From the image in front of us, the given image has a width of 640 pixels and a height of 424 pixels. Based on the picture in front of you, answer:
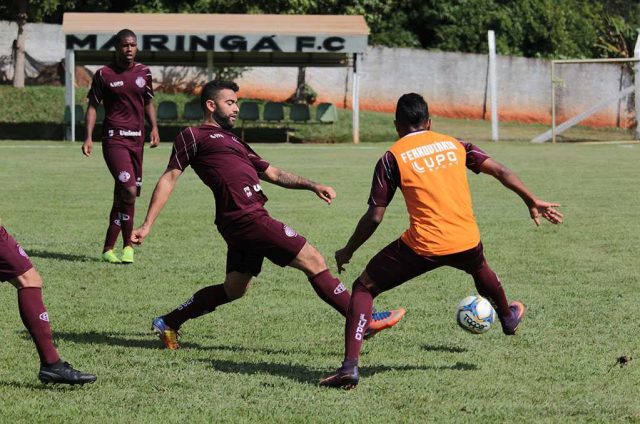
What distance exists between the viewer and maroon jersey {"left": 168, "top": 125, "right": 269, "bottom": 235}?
7254 millimetres

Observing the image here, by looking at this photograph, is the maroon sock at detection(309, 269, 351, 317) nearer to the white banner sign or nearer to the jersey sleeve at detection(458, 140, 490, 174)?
the jersey sleeve at detection(458, 140, 490, 174)

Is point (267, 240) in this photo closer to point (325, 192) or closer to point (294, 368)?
point (325, 192)

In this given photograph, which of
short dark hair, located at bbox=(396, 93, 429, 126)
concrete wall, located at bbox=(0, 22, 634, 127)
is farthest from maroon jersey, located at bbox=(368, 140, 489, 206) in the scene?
concrete wall, located at bbox=(0, 22, 634, 127)

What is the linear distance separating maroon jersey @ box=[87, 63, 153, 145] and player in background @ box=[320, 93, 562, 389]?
5406mm

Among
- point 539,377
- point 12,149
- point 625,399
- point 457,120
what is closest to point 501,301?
point 539,377

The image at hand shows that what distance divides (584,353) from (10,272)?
3.72 m

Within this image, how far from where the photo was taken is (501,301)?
728cm

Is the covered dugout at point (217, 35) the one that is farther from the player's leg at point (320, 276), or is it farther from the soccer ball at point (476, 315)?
the player's leg at point (320, 276)

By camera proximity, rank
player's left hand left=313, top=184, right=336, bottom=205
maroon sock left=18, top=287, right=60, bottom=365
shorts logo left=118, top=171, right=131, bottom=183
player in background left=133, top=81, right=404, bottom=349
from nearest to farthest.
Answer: maroon sock left=18, top=287, right=60, bottom=365 → player in background left=133, top=81, right=404, bottom=349 → player's left hand left=313, top=184, right=336, bottom=205 → shorts logo left=118, top=171, right=131, bottom=183

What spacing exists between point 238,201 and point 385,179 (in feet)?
3.65

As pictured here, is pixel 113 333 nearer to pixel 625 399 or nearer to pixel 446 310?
pixel 446 310

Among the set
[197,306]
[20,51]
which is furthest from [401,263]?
[20,51]

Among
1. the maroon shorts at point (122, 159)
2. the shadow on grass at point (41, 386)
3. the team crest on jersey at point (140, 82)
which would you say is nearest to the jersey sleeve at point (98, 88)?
the team crest on jersey at point (140, 82)

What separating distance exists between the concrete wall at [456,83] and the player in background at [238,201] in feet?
119
